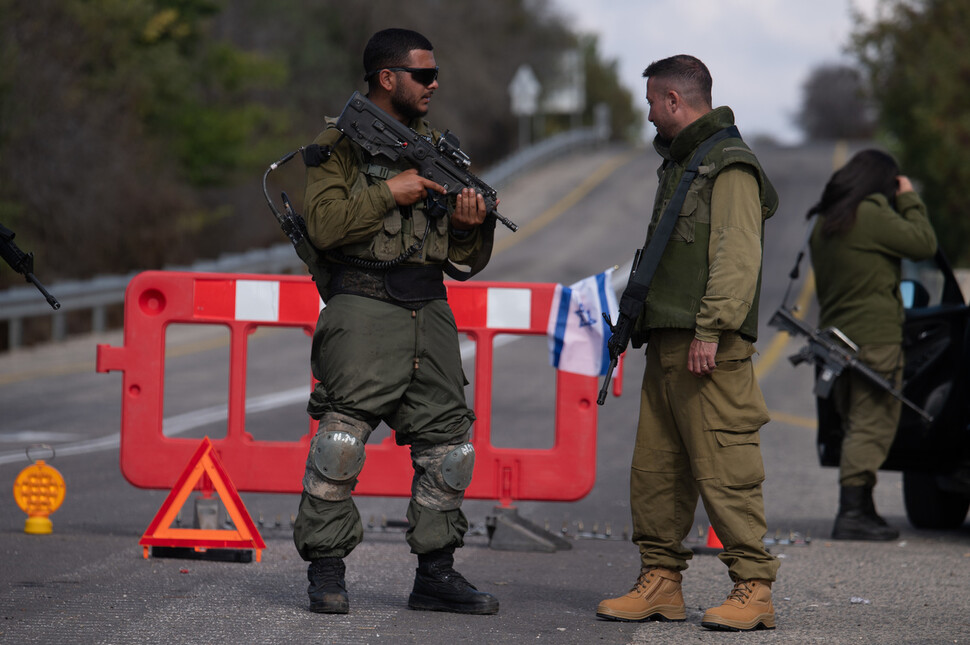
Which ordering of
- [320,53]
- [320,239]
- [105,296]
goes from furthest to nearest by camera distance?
[320,53] < [105,296] < [320,239]

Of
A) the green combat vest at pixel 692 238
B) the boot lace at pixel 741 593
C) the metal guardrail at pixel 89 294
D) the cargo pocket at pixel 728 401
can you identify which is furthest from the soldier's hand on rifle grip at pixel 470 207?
the metal guardrail at pixel 89 294

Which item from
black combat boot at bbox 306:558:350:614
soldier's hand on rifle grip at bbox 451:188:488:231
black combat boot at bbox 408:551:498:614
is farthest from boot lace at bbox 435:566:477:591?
soldier's hand on rifle grip at bbox 451:188:488:231

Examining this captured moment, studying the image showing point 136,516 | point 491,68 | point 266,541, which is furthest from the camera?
point 491,68

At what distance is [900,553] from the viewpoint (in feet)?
23.6

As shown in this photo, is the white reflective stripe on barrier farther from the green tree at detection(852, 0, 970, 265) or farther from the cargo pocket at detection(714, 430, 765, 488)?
the green tree at detection(852, 0, 970, 265)

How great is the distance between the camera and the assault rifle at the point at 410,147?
5.19 metres

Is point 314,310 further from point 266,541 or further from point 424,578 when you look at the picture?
point 424,578

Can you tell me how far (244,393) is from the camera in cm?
725

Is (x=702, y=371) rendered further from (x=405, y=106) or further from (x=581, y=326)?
(x=581, y=326)

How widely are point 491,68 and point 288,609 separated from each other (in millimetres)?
61704

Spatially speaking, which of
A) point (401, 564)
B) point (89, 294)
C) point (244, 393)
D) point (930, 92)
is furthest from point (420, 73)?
point (930, 92)

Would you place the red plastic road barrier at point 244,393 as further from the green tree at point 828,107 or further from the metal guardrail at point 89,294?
the green tree at point 828,107

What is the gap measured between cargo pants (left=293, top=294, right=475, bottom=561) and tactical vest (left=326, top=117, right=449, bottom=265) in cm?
19

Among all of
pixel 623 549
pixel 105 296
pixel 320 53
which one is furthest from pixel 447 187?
pixel 320 53
